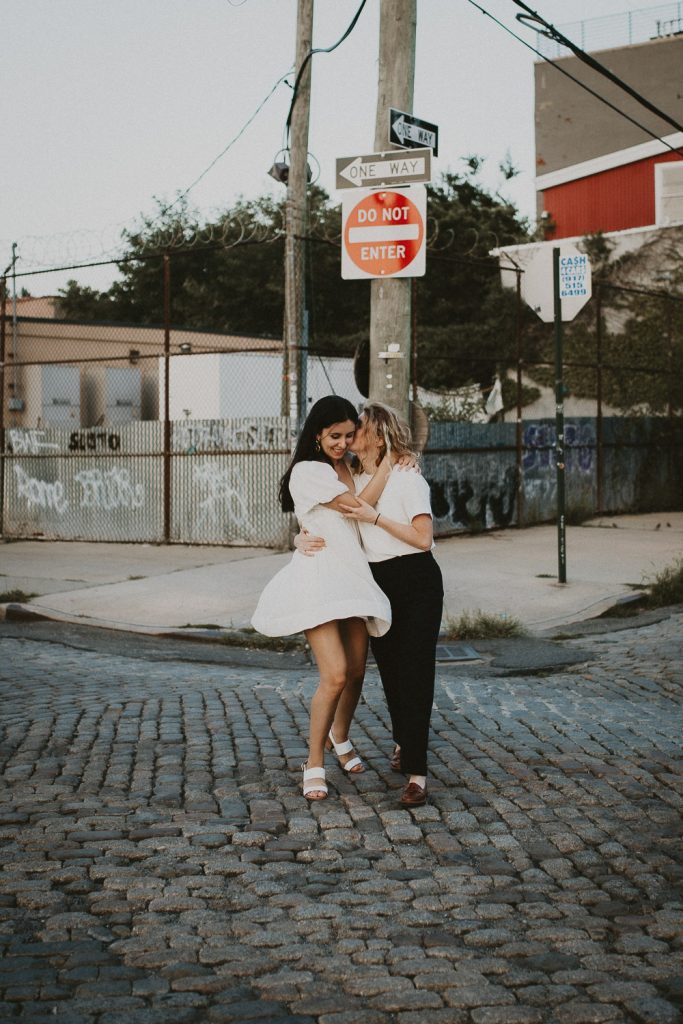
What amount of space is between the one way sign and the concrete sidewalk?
13.1 feet

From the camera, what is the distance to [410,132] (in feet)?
28.5

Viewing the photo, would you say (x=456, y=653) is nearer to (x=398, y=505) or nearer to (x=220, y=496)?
(x=398, y=505)

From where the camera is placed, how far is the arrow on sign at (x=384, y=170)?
838 cm

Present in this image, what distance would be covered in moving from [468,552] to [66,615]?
5572 mm

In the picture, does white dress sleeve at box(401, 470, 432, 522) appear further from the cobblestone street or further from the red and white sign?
the red and white sign

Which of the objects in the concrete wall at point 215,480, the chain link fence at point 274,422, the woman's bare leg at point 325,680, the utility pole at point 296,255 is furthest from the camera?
the chain link fence at point 274,422

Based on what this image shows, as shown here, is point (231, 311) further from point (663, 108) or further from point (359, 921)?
point (359, 921)

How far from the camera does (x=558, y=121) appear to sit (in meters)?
32.6

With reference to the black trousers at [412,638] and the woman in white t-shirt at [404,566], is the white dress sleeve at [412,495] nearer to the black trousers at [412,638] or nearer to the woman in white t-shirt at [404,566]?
the woman in white t-shirt at [404,566]

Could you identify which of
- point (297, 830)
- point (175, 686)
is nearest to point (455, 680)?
point (175, 686)

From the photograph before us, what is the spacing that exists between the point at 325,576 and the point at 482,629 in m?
4.82

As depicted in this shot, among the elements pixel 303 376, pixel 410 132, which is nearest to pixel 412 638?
pixel 410 132

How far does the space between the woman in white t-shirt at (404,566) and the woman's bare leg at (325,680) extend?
11.2 inches

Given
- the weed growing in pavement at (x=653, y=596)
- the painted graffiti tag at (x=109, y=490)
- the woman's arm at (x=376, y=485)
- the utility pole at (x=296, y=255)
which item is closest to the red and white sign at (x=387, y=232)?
the woman's arm at (x=376, y=485)
